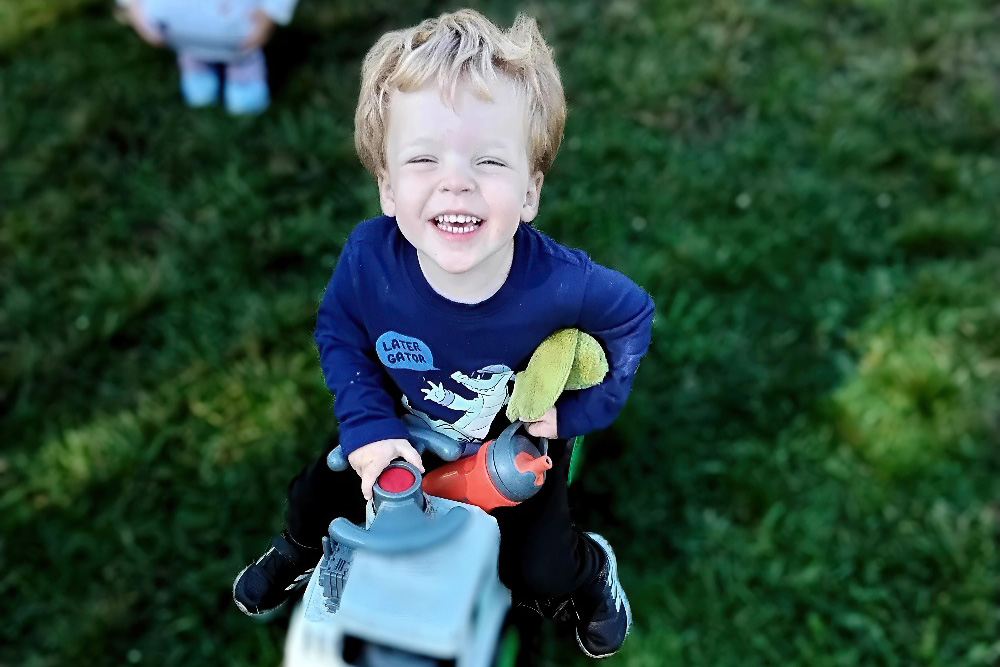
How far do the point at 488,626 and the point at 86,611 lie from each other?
4.34ft

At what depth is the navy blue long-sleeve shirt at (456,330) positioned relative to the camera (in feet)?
5.34

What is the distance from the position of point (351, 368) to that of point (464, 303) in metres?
0.26

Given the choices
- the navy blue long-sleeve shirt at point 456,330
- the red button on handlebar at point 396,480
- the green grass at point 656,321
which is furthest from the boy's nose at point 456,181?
the green grass at point 656,321

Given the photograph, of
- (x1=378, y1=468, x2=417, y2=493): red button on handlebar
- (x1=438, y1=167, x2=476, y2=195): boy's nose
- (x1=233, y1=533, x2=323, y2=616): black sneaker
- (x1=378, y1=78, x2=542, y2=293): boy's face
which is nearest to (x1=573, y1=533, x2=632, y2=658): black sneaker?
(x1=233, y1=533, x2=323, y2=616): black sneaker

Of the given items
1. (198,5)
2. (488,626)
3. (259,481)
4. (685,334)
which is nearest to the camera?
(488,626)

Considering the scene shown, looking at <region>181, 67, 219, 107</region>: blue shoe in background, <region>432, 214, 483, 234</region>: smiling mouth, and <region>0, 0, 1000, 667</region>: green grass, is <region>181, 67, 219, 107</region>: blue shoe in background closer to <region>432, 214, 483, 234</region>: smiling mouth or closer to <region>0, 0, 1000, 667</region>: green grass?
<region>0, 0, 1000, 667</region>: green grass

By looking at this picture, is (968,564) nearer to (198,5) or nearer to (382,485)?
(382,485)

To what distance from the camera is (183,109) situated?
10.4 feet

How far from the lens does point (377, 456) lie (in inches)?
63.5

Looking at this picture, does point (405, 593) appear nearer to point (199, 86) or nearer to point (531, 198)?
point (531, 198)

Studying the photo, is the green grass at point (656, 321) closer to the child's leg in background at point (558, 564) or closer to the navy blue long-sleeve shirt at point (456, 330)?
the child's leg in background at point (558, 564)

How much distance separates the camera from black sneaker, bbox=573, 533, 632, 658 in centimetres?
198

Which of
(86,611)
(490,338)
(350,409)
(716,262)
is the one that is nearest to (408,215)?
(490,338)

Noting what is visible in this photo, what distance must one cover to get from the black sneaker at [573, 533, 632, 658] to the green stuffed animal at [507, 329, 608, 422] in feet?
1.62
